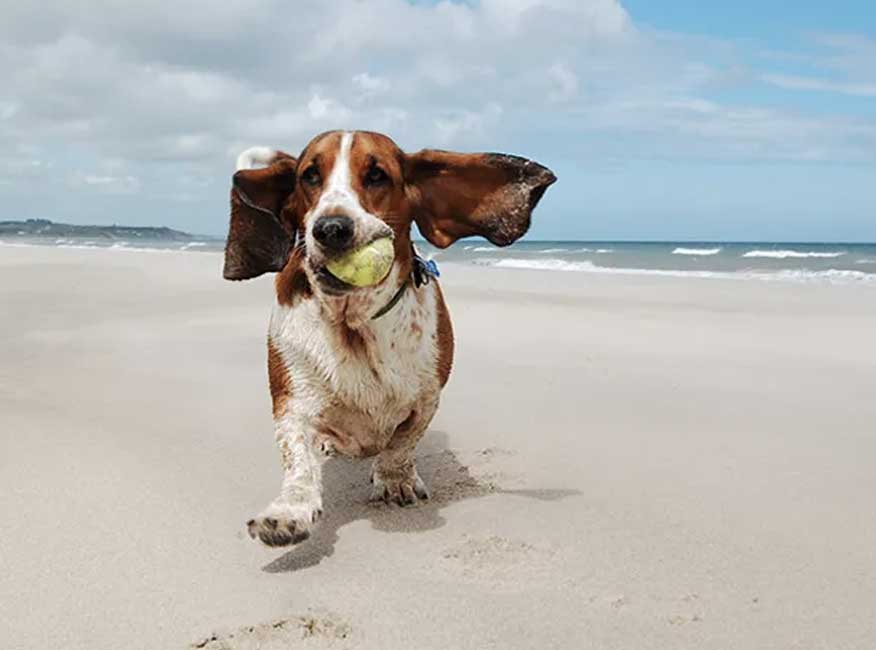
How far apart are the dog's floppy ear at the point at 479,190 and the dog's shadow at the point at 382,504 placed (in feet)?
3.41

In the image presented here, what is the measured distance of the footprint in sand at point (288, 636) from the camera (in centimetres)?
262

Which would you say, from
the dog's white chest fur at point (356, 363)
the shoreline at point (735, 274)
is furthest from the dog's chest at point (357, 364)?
the shoreline at point (735, 274)

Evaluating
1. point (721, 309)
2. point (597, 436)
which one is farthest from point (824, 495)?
point (721, 309)

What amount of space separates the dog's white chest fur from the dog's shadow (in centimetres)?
30

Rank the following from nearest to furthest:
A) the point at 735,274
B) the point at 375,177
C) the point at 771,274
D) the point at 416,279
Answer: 1. the point at 375,177
2. the point at 416,279
3. the point at 771,274
4. the point at 735,274

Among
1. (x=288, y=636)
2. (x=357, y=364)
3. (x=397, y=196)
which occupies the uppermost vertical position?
(x=397, y=196)

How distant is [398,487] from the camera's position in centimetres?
398

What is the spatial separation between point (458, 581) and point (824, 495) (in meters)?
1.71

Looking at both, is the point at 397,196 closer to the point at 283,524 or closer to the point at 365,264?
the point at 365,264

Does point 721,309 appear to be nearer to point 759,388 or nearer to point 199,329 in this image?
point 759,388

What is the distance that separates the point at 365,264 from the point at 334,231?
0.17 meters

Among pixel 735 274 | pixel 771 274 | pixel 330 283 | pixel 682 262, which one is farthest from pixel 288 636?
pixel 682 262

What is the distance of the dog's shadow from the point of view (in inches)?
134

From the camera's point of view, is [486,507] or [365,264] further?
[486,507]
